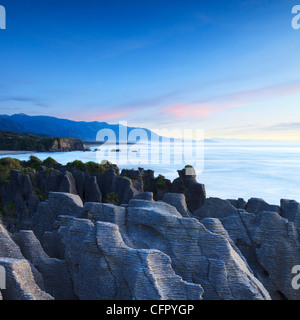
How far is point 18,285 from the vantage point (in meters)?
8.38

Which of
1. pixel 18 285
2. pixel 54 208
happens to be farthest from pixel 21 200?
pixel 18 285

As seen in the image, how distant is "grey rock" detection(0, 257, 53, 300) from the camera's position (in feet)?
27.3

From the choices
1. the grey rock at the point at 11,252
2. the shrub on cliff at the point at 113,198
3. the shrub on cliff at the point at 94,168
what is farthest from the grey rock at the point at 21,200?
the grey rock at the point at 11,252

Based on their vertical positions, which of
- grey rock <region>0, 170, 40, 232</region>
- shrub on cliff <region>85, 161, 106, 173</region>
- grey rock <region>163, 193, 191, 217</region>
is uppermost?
shrub on cliff <region>85, 161, 106, 173</region>

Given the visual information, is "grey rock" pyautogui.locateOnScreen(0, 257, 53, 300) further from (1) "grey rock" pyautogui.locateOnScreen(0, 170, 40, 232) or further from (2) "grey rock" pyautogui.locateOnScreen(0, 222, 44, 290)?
(1) "grey rock" pyautogui.locateOnScreen(0, 170, 40, 232)

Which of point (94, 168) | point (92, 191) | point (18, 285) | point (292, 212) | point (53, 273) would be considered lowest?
point (53, 273)

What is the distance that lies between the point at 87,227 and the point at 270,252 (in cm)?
1003

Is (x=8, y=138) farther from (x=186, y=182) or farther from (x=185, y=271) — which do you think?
(x=185, y=271)

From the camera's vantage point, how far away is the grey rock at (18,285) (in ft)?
27.3

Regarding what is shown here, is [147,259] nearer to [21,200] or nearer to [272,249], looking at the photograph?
[272,249]

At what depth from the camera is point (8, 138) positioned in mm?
193375

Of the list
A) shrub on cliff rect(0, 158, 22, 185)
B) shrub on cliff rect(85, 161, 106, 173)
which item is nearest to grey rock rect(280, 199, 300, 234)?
shrub on cliff rect(85, 161, 106, 173)

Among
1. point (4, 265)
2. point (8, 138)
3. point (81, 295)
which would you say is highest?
point (8, 138)
